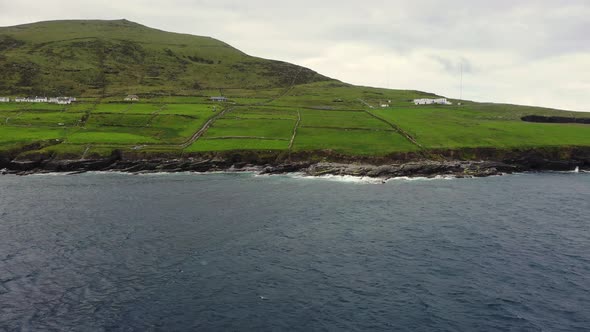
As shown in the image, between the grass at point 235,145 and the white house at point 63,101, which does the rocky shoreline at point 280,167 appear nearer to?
the grass at point 235,145

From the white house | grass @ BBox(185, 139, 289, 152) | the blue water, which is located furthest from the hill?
the blue water

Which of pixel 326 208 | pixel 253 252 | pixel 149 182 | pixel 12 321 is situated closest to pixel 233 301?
pixel 253 252

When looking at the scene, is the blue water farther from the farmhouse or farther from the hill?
the farmhouse

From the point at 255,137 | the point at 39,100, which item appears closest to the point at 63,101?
the point at 39,100

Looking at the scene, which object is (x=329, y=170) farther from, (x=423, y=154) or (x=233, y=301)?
(x=233, y=301)

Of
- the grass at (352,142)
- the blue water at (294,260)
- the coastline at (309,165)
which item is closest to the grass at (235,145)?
the coastline at (309,165)

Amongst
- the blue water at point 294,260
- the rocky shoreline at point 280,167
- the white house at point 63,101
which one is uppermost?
the white house at point 63,101
